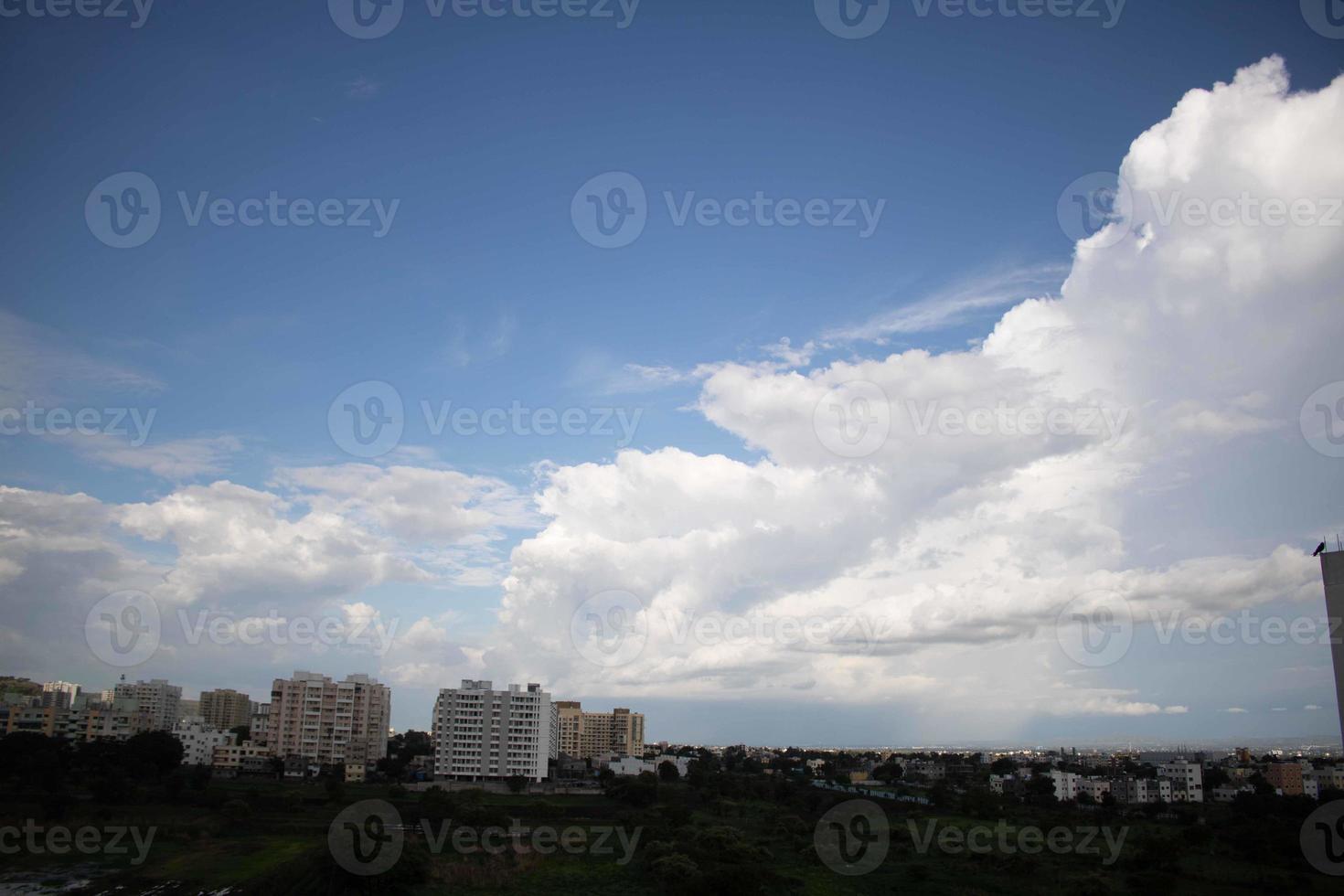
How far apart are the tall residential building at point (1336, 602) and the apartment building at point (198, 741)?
68130 millimetres

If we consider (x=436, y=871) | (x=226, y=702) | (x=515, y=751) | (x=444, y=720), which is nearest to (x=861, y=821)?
(x=436, y=871)

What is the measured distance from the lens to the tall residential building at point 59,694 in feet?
295

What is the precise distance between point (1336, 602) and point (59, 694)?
114 m

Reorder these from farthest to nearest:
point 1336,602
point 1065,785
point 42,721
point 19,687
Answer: point 19,687 → point 42,721 → point 1065,785 → point 1336,602

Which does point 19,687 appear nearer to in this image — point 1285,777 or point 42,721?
point 42,721

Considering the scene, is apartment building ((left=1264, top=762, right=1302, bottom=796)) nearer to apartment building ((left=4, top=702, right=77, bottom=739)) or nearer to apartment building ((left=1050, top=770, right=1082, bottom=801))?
apartment building ((left=1050, top=770, right=1082, bottom=801))

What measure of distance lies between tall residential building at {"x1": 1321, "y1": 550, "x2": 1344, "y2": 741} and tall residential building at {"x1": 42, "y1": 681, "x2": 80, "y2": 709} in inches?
3809

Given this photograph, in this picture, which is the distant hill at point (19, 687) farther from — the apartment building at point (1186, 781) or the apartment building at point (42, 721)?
the apartment building at point (1186, 781)

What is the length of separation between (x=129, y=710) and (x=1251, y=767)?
104070mm

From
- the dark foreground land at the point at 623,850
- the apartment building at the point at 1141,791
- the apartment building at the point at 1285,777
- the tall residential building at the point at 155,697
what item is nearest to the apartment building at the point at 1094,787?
the apartment building at the point at 1141,791

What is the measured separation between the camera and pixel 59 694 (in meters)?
95.8

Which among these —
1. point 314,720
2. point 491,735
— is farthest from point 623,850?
point 314,720

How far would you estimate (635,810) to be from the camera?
47781mm

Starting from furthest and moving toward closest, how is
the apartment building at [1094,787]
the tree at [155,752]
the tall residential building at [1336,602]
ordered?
the apartment building at [1094,787] → the tree at [155,752] → the tall residential building at [1336,602]
